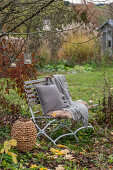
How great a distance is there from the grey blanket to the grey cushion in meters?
0.17

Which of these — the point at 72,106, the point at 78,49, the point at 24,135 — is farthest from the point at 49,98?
the point at 78,49

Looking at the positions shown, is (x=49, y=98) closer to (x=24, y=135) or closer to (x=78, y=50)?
(x=24, y=135)

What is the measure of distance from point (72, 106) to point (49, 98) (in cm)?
47

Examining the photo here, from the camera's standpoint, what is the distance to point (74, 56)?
1448 cm

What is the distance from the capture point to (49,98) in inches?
180

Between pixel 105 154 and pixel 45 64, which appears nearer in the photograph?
pixel 105 154

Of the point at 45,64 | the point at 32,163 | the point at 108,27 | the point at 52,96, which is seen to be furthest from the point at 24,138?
the point at 108,27

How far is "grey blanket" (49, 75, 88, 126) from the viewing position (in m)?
4.38

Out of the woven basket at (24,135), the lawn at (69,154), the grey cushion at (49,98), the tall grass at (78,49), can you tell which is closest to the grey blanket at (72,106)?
the grey cushion at (49,98)

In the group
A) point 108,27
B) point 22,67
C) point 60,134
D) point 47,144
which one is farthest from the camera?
point 108,27

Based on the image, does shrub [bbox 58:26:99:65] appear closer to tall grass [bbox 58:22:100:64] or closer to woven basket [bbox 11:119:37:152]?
tall grass [bbox 58:22:100:64]

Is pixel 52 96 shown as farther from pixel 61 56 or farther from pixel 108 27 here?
pixel 108 27

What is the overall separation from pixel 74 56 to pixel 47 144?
1081 centimetres

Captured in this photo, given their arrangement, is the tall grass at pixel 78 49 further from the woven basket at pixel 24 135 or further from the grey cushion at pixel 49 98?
the woven basket at pixel 24 135
